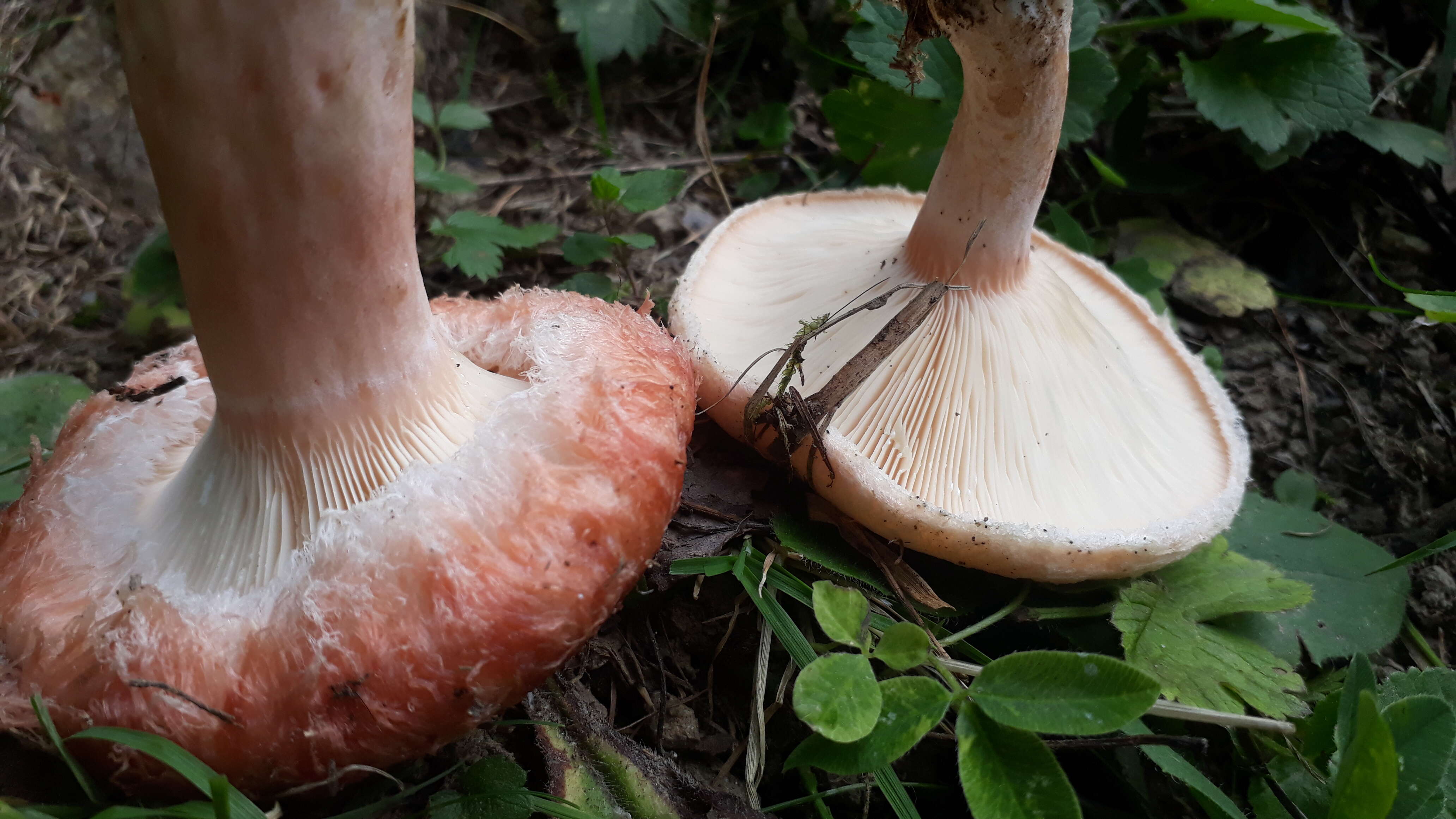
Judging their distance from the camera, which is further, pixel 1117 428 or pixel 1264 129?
pixel 1264 129

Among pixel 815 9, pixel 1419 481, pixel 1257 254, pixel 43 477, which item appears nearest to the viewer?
pixel 43 477

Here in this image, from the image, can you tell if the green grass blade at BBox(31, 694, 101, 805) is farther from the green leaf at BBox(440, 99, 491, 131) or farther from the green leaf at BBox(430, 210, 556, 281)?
the green leaf at BBox(440, 99, 491, 131)

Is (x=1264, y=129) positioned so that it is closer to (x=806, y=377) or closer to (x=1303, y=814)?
(x=806, y=377)

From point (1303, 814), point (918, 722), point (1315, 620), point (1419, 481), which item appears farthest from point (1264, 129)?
point (918, 722)

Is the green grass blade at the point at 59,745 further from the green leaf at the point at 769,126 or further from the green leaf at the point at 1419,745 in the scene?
the green leaf at the point at 769,126

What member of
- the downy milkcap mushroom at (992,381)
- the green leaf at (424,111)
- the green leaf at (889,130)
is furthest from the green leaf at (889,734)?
the green leaf at (424,111)

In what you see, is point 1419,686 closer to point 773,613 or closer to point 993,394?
point 993,394

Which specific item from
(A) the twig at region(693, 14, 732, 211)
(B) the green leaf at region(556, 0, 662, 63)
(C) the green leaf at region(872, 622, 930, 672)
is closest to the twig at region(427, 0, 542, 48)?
Result: (B) the green leaf at region(556, 0, 662, 63)
